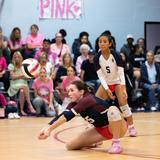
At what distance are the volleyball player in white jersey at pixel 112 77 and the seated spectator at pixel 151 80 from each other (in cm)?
568

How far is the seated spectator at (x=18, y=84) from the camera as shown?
38.4 feet

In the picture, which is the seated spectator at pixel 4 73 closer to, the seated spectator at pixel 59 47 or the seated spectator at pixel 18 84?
the seated spectator at pixel 18 84

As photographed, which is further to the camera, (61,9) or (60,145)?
(61,9)

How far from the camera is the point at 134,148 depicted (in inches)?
256

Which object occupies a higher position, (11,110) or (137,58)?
(137,58)

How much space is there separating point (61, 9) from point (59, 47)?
1.70 meters

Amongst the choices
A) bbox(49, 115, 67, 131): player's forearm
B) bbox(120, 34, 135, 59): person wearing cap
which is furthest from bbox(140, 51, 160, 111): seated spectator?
bbox(49, 115, 67, 131): player's forearm

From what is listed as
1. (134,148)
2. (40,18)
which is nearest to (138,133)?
(134,148)

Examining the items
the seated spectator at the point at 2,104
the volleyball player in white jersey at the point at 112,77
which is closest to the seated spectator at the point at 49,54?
the seated spectator at the point at 2,104

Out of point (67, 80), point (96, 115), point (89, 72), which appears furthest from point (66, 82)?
point (96, 115)

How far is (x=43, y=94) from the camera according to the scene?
12.0 meters

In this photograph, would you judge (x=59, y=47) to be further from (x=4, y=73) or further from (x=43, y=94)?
(x=4, y=73)

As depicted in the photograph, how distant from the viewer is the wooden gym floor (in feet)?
19.1

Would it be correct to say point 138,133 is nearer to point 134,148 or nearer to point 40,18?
point 134,148
